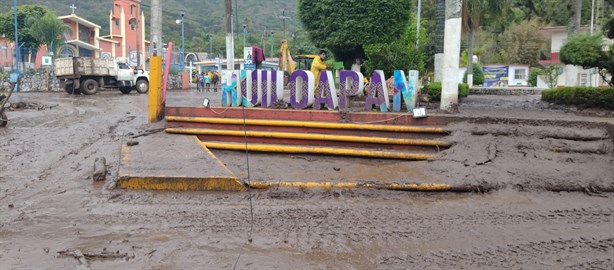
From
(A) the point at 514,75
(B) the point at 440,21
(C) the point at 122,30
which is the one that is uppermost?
(C) the point at 122,30

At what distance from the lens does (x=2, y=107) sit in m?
13.1

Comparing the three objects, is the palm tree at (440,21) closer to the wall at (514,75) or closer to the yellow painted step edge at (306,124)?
the yellow painted step edge at (306,124)

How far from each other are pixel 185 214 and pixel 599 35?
949 cm

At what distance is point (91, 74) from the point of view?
27.9 m

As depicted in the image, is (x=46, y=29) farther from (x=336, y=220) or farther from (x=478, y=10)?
(x=336, y=220)

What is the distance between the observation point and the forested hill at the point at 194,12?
85062mm

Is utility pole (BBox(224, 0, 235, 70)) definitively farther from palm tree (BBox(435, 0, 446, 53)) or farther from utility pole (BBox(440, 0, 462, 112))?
utility pole (BBox(440, 0, 462, 112))

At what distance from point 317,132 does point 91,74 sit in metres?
22.0

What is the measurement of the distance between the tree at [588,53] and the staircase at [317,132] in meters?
3.84

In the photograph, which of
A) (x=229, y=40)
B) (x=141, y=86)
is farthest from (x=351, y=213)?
(x=141, y=86)

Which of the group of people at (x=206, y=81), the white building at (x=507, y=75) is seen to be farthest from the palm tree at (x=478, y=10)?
the white building at (x=507, y=75)

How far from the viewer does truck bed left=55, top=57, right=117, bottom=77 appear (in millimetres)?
27109

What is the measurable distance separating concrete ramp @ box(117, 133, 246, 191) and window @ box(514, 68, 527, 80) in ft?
151

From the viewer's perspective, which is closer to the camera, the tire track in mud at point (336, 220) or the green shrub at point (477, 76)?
the tire track in mud at point (336, 220)
